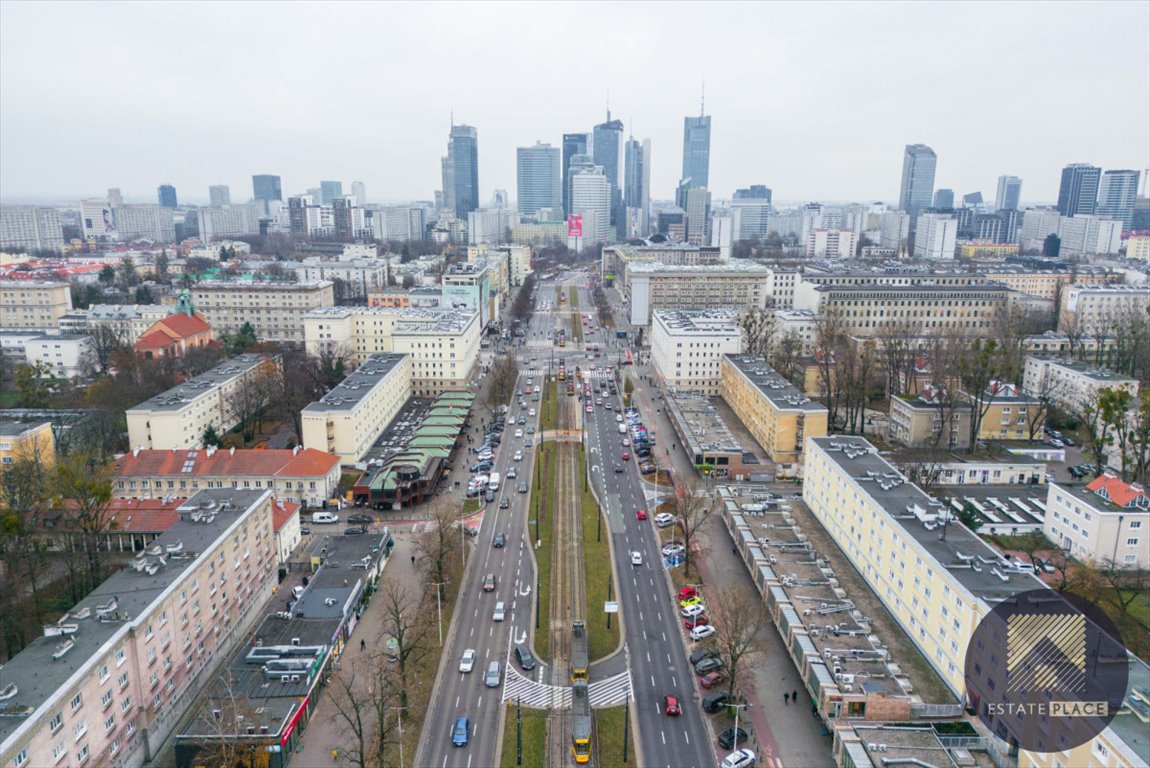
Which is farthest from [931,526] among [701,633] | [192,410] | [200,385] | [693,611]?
[200,385]

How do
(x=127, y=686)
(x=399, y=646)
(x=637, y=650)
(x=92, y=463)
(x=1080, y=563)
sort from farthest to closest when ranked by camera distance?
1. (x=92, y=463)
2. (x=1080, y=563)
3. (x=637, y=650)
4. (x=399, y=646)
5. (x=127, y=686)

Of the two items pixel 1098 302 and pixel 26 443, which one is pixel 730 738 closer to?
pixel 26 443

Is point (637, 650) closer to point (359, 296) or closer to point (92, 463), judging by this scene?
point (92, 463)

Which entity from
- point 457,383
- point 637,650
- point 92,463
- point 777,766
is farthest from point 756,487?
point 92,463

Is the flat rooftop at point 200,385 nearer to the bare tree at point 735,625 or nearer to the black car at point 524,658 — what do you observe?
the black car at point 524,658

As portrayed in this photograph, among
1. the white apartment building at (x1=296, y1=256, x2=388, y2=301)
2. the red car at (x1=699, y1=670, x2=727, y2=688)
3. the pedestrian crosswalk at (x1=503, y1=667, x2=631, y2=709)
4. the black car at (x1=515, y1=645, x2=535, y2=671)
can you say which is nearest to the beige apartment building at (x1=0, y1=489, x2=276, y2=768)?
the pedestrian crosswalk at (x1=503, y1=667, x2=631, y2=709)
